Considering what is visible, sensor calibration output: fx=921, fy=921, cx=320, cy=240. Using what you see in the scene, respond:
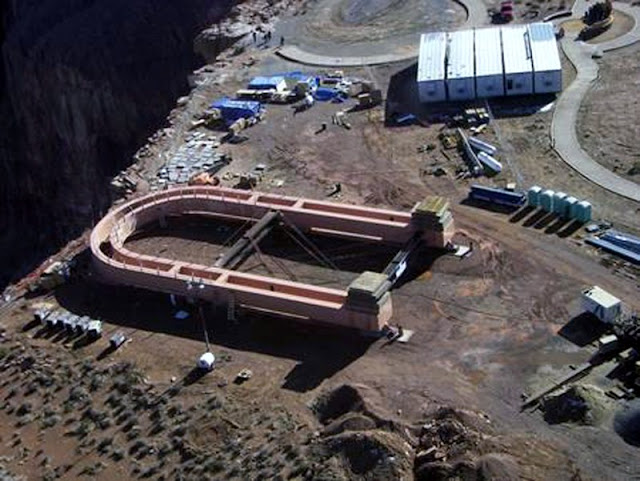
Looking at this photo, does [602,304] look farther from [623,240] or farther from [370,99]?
[370,99]

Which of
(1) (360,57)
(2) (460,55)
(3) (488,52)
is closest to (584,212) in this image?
(3) (488,52)

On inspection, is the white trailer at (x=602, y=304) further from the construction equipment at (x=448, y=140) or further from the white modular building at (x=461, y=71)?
the white modular building at (x=461, y=71)

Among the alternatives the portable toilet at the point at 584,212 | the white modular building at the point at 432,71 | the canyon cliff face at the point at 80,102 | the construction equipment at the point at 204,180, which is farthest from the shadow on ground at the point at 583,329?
the canyon cliff face at the point at 80,102

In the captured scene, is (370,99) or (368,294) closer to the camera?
(368,294)

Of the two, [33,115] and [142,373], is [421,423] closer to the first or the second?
[142,373]

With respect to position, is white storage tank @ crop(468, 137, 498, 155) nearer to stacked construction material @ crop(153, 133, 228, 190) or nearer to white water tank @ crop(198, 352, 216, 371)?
Result: stacked construction material @ crop(153, 133, 228, 190)

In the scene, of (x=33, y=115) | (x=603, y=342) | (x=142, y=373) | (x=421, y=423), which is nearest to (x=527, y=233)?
(x=603, y=342)

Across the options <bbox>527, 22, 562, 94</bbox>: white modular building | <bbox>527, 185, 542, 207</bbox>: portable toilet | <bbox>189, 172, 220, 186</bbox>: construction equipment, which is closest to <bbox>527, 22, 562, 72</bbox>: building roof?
<bbox>527, 22, 562, 94</bbox>: white modular building
